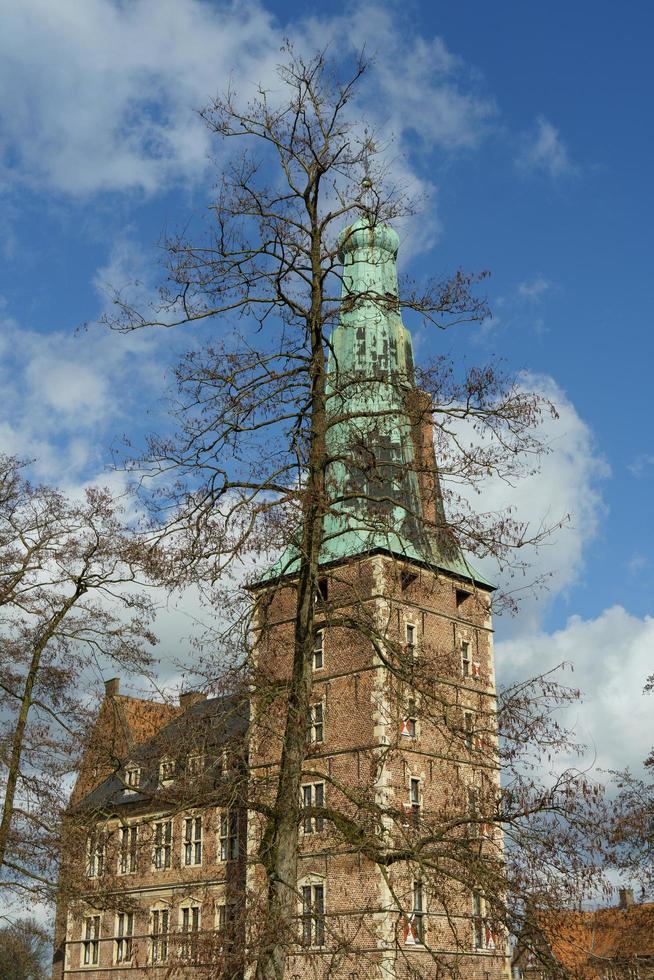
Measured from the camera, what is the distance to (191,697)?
38.5 ft

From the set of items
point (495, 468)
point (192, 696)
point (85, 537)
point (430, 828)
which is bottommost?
point (430, 828)

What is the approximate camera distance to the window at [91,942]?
1789 inches

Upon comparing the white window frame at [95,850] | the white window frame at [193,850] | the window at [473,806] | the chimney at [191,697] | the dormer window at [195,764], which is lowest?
the window at [473,806]

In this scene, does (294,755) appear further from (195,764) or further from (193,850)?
(193,850)

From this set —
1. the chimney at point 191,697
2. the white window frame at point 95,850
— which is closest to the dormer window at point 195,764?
the chimney at point 191,697

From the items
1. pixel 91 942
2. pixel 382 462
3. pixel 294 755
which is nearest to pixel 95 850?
pixel 294 755

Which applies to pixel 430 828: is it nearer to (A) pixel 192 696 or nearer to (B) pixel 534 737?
(B) pixel 534 737

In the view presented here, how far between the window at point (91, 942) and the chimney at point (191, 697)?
37.4m

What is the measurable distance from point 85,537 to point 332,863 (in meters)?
16.1

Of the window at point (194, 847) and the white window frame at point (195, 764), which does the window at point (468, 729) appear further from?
the window at point (194, 847)

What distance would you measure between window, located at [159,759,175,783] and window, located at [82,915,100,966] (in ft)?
119

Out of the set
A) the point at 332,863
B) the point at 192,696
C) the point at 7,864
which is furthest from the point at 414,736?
the point at 192,696

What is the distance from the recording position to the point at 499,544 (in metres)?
10.9

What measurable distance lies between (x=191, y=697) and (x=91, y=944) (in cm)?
3892
